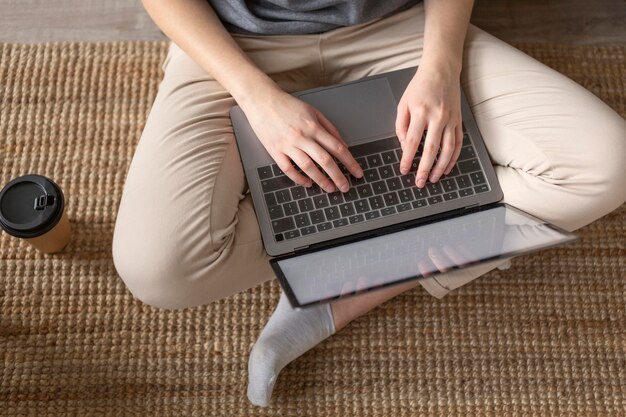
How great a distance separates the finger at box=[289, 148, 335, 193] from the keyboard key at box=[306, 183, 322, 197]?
19 millimetres

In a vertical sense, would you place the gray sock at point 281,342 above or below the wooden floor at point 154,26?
below

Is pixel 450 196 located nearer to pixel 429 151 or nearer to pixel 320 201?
pixel 429 151

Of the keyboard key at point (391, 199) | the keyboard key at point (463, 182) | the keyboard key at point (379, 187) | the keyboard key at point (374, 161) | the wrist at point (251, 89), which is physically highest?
the wrist at point (251, 89)

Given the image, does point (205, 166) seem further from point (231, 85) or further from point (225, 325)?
point (225, 325)

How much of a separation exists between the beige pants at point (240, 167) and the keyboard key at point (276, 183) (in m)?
0.03

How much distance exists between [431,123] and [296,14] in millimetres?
248

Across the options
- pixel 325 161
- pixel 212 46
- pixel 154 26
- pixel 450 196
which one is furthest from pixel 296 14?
pixel 154 26

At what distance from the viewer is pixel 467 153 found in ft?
2.91

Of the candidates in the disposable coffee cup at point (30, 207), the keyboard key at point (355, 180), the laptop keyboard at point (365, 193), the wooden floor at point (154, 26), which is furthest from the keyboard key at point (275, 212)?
the wooden floor at point (154, 26)

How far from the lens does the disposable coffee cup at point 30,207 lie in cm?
95

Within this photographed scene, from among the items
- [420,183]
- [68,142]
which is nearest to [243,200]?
[420,183]

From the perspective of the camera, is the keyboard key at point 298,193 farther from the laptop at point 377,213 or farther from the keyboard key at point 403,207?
the keyboard key at point 403,207

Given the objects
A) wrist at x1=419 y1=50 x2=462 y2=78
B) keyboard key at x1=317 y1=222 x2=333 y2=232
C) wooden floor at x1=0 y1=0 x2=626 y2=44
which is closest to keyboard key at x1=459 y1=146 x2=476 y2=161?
wrist at x1=419 y1=50 x2=462 y2=78

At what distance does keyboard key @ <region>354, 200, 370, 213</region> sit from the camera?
85cm
